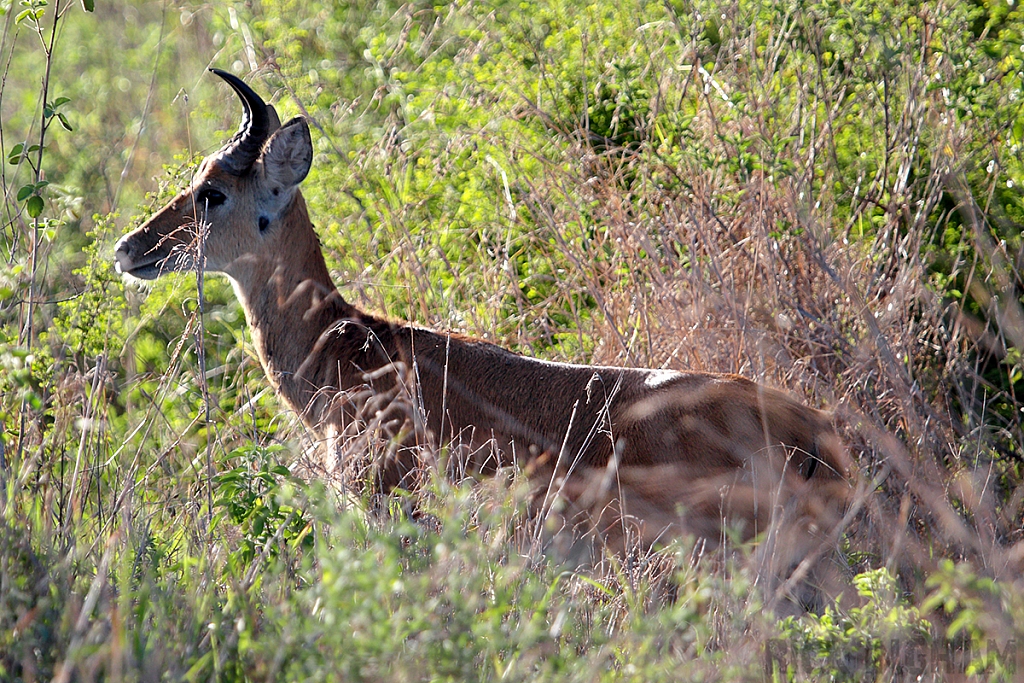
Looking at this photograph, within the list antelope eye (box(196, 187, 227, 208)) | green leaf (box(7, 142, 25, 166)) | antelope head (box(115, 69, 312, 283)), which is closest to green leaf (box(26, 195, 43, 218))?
green leaf (box(7, 142, 25, 166))

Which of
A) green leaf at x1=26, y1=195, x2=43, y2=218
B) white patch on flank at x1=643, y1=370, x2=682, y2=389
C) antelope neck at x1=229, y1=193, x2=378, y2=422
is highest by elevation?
green leaf at x1=26, y1=195, x2=43, y2=218

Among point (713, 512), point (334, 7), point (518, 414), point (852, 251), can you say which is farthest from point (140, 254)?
point (334, 7)

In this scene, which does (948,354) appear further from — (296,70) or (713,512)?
(296,70)

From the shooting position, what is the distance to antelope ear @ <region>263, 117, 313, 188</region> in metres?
5.21

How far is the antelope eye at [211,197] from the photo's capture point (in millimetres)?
5113

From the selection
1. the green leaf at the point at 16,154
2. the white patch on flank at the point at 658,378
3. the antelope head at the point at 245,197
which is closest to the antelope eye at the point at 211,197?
the antelope head at the point at 245,197

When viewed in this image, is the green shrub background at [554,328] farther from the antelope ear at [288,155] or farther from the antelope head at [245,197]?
the antelope ear at [288,155]

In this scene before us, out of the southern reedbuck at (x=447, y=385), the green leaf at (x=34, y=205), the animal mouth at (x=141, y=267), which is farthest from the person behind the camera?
the animal mouth at (x=141, y=267)

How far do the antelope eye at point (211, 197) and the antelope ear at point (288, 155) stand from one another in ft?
0.77

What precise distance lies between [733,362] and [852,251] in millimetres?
1003

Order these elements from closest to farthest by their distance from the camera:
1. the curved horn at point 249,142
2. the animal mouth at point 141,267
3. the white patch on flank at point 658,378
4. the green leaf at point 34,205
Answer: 1. the green leaf at point 34,205
2. the white patch on flank at point 658,378
3. the animal mouth at point 141,267
4. the curved horn at point 249,142

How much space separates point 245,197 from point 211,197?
0.53ft

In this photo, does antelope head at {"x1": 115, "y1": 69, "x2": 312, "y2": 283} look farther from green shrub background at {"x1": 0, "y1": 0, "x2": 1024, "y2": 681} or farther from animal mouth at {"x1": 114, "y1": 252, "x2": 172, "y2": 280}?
green shrub background at {"x1": 0, "y1": 0, "x2": 1024, "y2": 681}

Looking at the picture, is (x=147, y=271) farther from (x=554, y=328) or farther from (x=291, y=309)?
(x=554, y=328)
